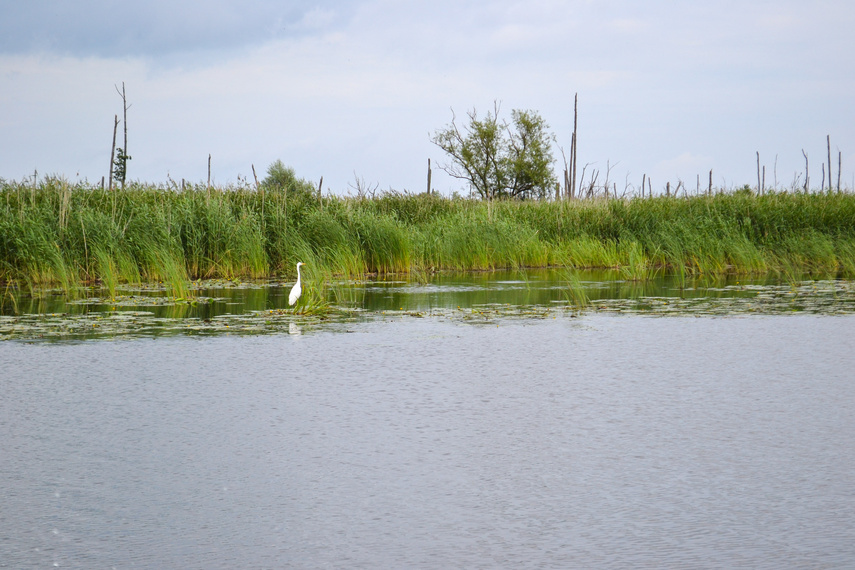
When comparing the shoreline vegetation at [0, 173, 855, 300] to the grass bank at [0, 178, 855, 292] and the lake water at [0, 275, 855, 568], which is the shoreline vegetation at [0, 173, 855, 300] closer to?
the grass bank at [0, 178, 855, 292]

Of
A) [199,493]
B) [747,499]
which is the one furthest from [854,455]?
[199,493]

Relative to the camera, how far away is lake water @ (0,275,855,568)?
3.41 meters

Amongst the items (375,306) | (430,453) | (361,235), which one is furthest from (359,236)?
(430,453)

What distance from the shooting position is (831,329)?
31.1 feet

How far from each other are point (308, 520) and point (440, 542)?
24.8 inches

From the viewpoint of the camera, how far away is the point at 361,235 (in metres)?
19.1

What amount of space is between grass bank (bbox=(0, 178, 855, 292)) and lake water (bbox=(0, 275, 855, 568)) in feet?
22.3

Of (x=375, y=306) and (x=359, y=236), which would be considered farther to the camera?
(x=359, y=236)

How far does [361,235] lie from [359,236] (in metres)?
0.24

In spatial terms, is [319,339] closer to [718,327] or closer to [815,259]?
[718,327]

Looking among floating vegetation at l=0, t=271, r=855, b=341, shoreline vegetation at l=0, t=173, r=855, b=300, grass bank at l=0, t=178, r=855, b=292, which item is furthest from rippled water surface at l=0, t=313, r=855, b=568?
grass bank at l=0, t=178, r=855, b=292

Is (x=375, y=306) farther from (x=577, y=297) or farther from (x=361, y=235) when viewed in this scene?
(x=361, y=235)

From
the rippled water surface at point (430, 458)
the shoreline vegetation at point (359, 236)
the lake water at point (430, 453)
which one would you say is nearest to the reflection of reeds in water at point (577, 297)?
the lake water at point (430, 453)

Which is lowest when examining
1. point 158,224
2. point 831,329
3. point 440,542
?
point 440,542
